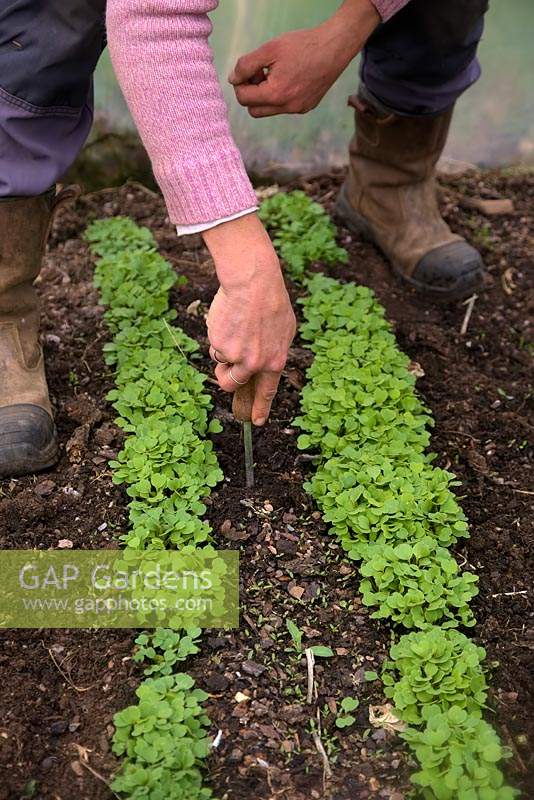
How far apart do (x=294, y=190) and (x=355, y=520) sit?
1969 mm

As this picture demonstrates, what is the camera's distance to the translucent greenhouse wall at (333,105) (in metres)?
3.66

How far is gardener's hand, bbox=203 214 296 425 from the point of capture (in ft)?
5.58

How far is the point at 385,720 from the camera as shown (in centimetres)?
191

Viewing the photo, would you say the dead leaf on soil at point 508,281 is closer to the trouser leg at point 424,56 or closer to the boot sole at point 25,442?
the trouser leg at point 424,56

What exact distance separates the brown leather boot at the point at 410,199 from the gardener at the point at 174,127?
1239mm

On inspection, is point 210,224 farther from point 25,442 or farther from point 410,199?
point 410,199

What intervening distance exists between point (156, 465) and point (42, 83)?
0.96 metres

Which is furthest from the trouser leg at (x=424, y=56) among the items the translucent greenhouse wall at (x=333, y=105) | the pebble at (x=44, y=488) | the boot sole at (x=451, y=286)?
the pebble at (x=44, y=488)

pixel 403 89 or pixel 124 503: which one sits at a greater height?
pixel 403 89

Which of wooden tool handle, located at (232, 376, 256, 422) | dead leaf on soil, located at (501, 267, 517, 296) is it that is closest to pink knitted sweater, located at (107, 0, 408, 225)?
wooden tool handle, located at (232, 376, 256, 422)

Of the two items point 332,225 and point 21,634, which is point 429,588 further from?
point 332,225

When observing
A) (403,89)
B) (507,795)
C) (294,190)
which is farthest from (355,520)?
(294,190)

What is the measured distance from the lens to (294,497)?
239 cm

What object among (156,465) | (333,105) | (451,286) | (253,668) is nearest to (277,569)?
(253,668)
